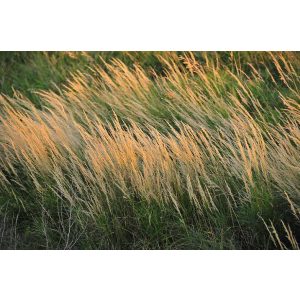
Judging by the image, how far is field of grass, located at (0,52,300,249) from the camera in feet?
10.5

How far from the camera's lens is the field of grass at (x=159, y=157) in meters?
3.20

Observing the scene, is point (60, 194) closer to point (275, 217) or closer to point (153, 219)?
point (153, 219)

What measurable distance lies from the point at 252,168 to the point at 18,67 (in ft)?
6.05

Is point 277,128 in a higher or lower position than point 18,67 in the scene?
lower

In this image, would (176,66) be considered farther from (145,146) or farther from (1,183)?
(1,183)

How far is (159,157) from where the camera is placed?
3.34 metres

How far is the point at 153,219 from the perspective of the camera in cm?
321

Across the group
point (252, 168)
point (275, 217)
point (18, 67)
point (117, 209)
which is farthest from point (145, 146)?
point (18, 67)
